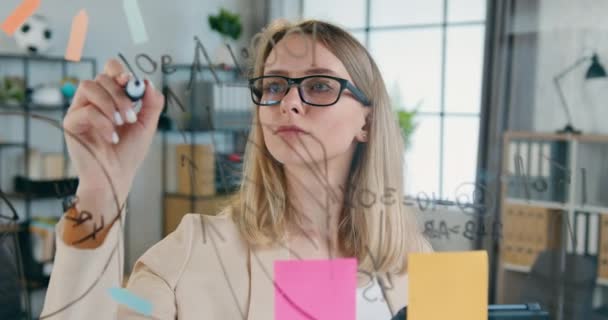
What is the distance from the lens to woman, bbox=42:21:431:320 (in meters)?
0.33

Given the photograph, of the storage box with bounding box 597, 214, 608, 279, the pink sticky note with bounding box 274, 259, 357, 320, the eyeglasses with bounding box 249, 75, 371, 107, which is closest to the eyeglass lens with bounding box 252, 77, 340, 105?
the eyeglasses with bounding box 249, 75, 371, 107

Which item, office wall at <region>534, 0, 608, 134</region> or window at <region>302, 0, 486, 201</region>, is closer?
window at <region>302, 0, 486, 201</region>

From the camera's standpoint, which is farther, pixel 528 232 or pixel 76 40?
pixel 528 232

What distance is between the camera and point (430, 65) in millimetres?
742

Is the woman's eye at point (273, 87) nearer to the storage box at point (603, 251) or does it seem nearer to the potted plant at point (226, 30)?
the potted plant at point (226, 30)

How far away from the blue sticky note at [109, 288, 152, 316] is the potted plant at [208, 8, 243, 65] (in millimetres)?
146

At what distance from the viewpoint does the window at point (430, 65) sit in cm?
42

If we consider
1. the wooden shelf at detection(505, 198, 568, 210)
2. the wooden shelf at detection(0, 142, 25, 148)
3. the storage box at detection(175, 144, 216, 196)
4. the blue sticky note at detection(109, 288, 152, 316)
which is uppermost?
the wooden shelf at detection(0, 142, 25, 148)

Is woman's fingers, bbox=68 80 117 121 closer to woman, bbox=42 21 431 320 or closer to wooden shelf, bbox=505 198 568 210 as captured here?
woman, bbox=42 21 431 320

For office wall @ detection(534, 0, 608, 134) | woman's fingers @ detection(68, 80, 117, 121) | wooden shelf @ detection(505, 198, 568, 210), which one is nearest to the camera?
woman's fingers @ detection(68, 80, 117, 121)

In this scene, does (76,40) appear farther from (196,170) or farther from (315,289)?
(315,289)

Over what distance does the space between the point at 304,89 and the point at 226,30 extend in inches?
2.5

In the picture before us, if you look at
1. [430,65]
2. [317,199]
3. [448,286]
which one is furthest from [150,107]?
[430,65]

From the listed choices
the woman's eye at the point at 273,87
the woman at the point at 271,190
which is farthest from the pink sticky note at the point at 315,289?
the woman's eye at the point at 273,87
